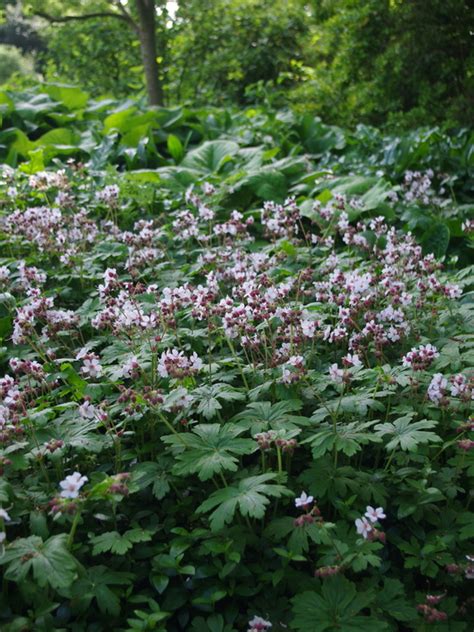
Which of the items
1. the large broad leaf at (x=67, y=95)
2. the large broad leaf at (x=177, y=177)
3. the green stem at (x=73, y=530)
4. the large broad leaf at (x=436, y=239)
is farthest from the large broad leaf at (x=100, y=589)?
the large broad leaf at (x=67, y=95)

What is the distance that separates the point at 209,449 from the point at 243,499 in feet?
0.88

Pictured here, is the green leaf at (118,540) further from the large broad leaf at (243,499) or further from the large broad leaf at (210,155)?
the large broad leaf at (210,155)

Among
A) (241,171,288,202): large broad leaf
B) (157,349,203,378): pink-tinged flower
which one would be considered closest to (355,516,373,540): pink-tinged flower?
(157,349,203,378): pink-tinged flower

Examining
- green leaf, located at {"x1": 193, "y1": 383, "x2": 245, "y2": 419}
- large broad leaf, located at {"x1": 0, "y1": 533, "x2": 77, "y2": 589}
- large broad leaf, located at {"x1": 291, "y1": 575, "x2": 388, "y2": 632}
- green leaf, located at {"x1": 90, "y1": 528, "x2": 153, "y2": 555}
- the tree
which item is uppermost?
the tree

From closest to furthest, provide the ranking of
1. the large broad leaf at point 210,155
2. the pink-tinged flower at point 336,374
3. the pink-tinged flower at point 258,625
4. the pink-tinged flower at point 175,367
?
1. the pink-tinged flower at point 258,625
2. the pink-tinged flower at point 175,367
3. the pink-tinged flower at point 336,374
4. the large broad leaf at point 210,155

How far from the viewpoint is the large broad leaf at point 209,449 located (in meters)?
2.42

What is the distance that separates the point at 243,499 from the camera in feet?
7.67

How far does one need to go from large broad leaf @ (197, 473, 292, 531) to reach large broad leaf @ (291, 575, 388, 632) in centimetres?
31

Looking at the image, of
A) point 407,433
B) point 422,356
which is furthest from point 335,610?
point 422,356

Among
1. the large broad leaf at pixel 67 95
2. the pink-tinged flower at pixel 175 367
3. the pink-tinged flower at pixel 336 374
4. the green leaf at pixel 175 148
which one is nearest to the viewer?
the pink-tinged flower at pixel 175 367

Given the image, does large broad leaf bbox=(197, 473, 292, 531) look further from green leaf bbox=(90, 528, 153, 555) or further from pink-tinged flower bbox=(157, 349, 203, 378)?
pink-tinged flower bbox=(157, 349, 203, 378)

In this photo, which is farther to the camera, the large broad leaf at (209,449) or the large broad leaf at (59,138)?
the large broad leaf at (59,138)

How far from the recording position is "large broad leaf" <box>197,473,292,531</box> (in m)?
2.29

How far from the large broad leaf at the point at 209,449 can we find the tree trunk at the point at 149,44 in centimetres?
815
